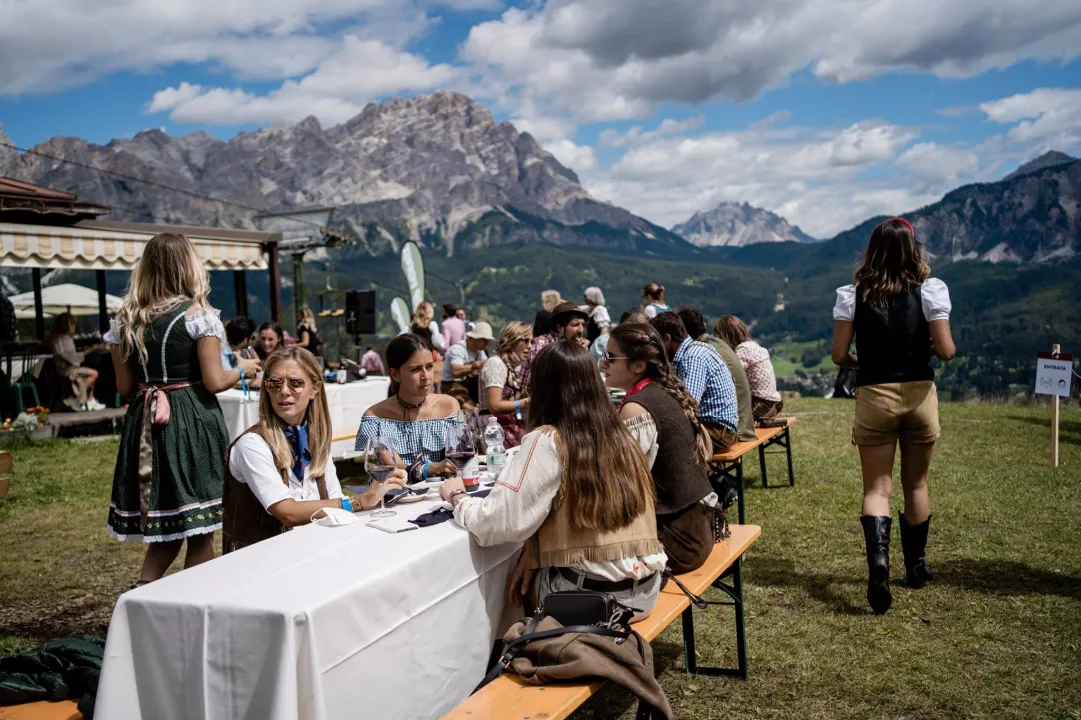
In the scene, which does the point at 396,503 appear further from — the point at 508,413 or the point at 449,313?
the point at 449,313

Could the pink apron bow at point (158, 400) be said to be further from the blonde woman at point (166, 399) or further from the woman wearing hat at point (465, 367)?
the woman wearing hat at point (465, 367)

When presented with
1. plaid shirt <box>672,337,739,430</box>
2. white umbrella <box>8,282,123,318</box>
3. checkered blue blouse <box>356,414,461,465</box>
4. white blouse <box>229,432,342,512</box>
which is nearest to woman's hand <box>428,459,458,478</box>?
checkered blue blouse <box>356,414,461,465</box>

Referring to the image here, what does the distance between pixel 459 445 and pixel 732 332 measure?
163 inches

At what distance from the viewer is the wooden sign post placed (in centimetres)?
744

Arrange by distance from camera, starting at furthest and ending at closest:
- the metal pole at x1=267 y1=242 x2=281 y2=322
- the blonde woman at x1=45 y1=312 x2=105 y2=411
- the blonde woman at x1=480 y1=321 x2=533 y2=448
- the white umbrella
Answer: the white umbrella < the metal pole at x1=267 y1=242 x2=281 y2=322 < the blonde woman at x1=45 y1=312 x2=105 y2=411 < the blonde woman at x1=480 y1=321 x2=533 y2=448

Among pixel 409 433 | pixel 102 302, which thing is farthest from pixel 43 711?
pixel 102 302

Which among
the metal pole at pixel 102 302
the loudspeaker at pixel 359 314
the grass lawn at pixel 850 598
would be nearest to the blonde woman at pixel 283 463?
the grass lawn at pixel 850 598

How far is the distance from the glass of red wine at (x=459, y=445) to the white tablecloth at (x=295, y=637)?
2.30ft

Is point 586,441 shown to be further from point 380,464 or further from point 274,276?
A: point 274,276

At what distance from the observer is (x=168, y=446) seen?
3477 millimetres

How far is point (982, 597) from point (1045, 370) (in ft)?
13.5

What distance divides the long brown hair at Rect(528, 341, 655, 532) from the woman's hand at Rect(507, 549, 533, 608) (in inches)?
8.4

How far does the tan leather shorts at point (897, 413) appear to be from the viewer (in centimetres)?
407

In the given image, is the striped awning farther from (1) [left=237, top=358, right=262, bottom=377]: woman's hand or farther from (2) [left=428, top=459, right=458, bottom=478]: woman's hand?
(2) [left=428, top=459, right=458, bottom=478]: woman's hand
